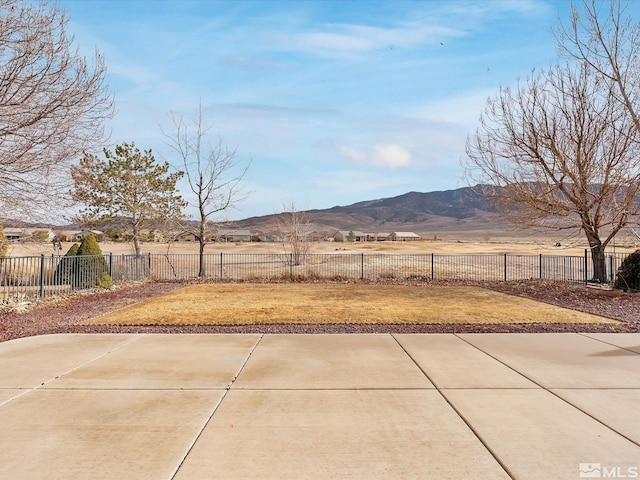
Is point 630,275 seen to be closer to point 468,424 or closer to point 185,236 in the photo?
point 468,424

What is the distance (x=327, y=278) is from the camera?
20.4 m

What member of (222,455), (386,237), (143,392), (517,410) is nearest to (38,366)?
(143,392)

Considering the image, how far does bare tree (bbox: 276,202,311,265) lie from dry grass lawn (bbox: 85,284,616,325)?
36.9 feet

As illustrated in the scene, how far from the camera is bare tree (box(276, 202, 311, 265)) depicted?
28.0m

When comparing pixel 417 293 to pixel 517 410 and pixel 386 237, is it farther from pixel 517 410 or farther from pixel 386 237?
pixel 386 237

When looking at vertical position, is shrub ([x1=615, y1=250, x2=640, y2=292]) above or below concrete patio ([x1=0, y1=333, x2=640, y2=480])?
above

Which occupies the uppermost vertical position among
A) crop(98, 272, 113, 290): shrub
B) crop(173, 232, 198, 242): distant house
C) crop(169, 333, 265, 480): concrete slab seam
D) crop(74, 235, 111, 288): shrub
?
crop(173, 232, 198, 242): distant house

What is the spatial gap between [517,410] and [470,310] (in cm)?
734

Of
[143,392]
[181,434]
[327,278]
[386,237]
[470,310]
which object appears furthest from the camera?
[386,237]

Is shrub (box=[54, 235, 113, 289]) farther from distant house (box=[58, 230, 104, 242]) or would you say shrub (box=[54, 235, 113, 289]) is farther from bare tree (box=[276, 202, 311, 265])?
bare tree (box=[276, 202, 311, 265])

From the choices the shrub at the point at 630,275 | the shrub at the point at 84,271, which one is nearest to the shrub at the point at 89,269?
the shrub at the point at 84,271

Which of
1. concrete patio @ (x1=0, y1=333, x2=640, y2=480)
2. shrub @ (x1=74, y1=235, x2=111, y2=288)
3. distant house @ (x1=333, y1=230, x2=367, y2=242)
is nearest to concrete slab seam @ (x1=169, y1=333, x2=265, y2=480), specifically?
concrete patio @ (x1=0, y1=333, x2=640, y2=480)

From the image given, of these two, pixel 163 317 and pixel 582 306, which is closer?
pixel 163 317

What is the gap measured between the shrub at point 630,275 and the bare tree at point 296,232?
1649 centimetres
